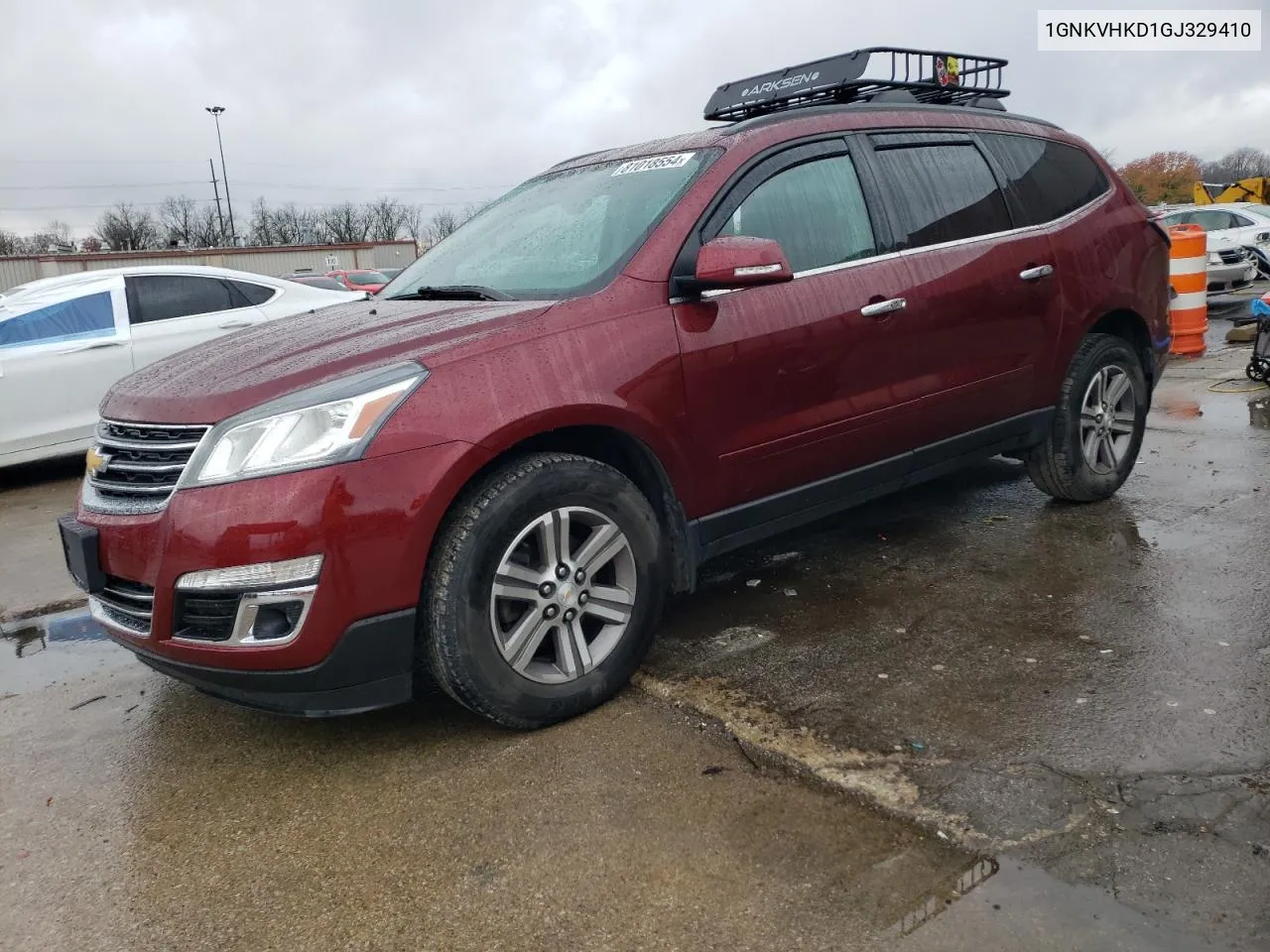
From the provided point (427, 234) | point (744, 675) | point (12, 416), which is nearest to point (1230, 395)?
point (744, 675)

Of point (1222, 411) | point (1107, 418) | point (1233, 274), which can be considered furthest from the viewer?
point (1233, 274)

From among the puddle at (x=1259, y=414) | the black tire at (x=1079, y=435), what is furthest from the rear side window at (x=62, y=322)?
the puddle at (x=1259, y=414)

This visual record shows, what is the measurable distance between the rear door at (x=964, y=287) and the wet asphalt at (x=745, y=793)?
0.78 metres

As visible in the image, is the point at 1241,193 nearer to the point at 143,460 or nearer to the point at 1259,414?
the point at 1259,414

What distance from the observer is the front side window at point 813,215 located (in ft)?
11.7

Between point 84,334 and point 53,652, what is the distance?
405 cm

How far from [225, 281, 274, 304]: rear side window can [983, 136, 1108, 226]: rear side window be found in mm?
5824

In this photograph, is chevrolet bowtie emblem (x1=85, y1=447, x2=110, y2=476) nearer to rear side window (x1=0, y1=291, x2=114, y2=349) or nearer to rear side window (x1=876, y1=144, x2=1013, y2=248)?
rear side window (x1=876, y1=144, x2=1013, y2=248)

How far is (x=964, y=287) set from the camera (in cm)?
Result: 404

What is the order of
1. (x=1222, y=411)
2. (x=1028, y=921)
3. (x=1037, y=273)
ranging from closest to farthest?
(x=1028, y=921), (x=1037, y=273), (x=1222, y=411)

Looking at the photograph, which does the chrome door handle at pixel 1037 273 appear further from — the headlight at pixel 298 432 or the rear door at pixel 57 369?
the rear door at pixel 57 369

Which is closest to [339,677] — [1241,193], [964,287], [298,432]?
[298,432]

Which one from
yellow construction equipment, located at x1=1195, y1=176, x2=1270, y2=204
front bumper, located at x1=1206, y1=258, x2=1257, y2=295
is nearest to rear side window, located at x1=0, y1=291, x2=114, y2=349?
front bumper, located at x1=1206, y1=258, x2=1257, y2=295

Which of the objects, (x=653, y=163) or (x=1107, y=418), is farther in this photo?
(x=1107, y=418)
